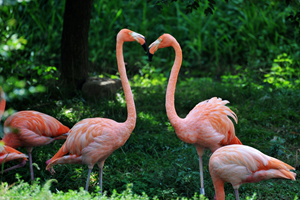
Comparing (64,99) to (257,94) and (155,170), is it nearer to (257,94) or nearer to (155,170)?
(155,170)

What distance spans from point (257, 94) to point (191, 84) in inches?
61.0

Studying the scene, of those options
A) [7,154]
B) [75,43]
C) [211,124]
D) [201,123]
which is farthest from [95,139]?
[75,43]

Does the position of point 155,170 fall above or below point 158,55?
below

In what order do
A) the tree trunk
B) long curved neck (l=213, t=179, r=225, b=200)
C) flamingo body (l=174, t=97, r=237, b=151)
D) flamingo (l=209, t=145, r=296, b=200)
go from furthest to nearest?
the tree trunk
flamingo body (l=174, t=97, r=237, b=151)
long curved neck (l=213, t=179, r=225, b=200)
flamingo (l=209, t=145, r=296, b=200)

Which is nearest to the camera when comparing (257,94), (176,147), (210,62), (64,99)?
(176,147)

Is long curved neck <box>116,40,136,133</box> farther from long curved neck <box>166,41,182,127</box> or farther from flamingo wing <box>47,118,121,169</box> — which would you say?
long curved neck <box>166,41,182,127</box>

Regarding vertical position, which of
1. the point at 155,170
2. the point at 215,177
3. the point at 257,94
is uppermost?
the point at 257,94

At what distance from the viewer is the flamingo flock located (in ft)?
9.60

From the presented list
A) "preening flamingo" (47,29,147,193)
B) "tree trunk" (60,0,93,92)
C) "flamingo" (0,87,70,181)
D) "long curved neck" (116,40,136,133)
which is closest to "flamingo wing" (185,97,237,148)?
"long curved neck" (116,40,136,133)

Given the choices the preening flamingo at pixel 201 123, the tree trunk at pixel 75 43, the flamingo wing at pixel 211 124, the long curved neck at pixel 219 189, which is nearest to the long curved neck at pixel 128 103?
the preening flamingo at pixel 201 123

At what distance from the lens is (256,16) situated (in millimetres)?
8383

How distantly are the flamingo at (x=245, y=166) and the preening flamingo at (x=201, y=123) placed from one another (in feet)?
1.40

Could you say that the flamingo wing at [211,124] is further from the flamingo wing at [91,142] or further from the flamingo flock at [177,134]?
the flamingo wing at [91,142]

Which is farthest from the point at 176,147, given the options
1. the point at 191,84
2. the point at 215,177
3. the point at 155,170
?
the point at 191,84
